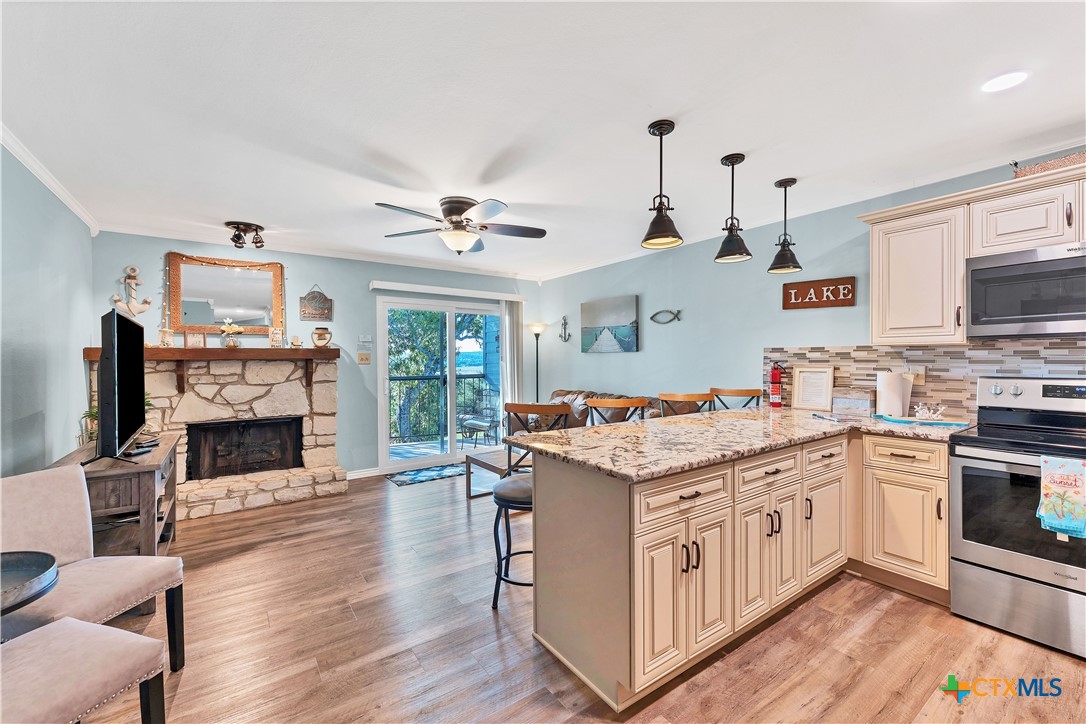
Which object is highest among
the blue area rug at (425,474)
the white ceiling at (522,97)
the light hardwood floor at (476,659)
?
the white ceiling at (522,97)

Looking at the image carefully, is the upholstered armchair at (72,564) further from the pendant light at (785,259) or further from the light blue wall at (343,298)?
the pendant light at (785,259)

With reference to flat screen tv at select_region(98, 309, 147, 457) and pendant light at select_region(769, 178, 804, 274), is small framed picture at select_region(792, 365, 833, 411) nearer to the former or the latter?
pendant light at select_region(769, 178, 804, 274)

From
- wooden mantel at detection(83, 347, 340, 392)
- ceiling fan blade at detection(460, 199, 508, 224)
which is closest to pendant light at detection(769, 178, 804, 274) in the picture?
ceiling fan blade at detection(460, 199, 508, 224)

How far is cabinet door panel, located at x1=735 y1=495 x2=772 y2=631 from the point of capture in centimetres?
199

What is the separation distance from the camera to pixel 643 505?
5.35 feet

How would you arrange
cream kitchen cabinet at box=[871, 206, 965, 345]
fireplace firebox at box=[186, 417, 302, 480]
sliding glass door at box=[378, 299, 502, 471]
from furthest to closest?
sliding glass door at box=[378, 299, 502, 471], fireplace firebox at box=[186, 417, 302, 480], cream kitchen cabinet at box=[871, 206, 965, 345]

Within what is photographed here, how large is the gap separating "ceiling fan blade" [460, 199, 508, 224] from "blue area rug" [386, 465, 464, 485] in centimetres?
313

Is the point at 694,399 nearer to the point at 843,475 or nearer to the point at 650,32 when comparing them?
the point at 843,475

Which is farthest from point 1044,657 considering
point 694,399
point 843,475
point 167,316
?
point 167,316

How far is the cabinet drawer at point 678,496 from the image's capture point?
1.63 m

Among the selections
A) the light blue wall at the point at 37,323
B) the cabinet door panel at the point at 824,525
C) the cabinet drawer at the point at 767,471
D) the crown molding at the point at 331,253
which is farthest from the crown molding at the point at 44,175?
the cabinet door panel at the point at 824,525

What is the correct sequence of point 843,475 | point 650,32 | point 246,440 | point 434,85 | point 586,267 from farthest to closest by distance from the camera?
point 586,267, point 246,440, point 843,475, point 434,85, point 650,32

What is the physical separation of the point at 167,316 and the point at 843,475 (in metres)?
5.60

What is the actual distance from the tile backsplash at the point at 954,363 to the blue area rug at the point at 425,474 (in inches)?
144
